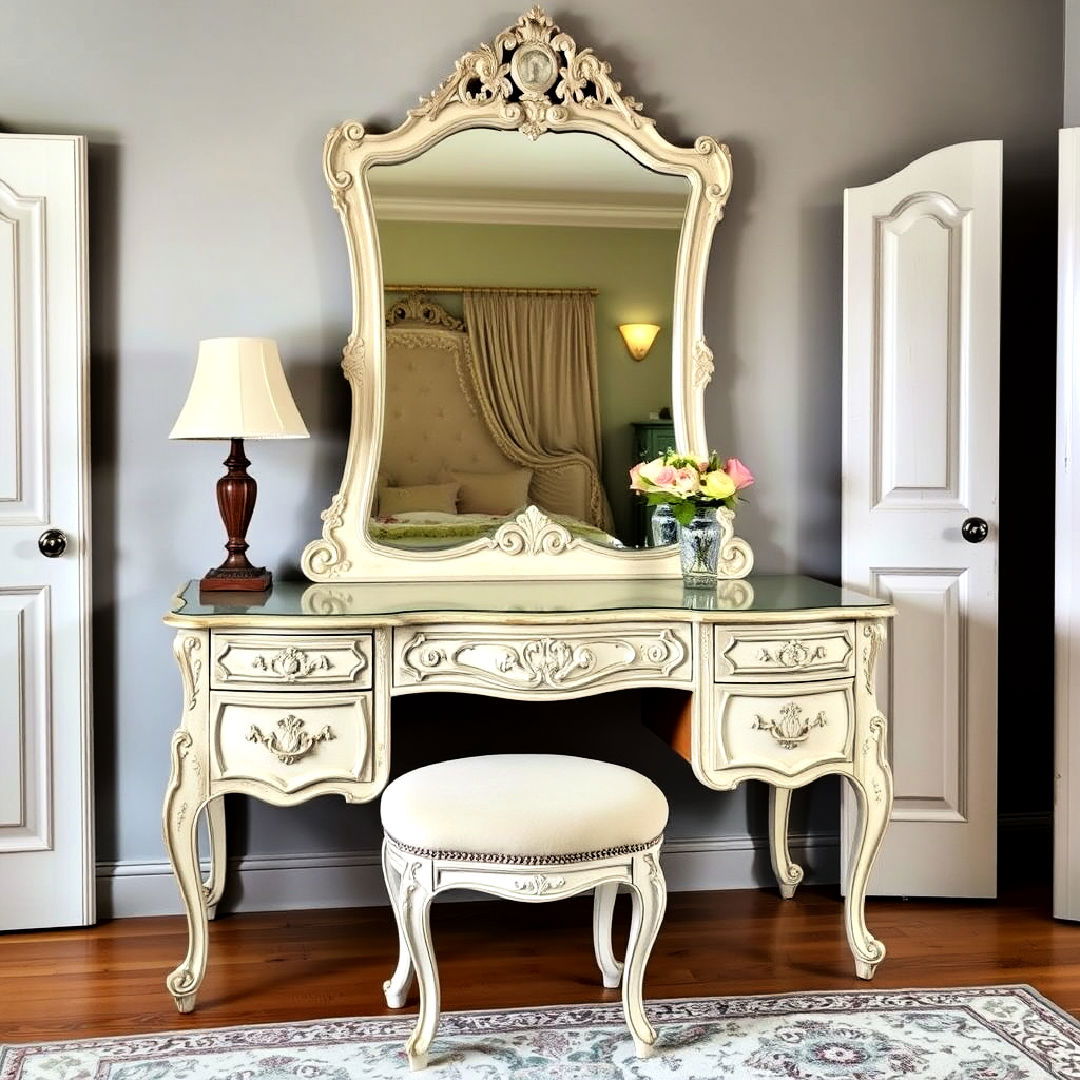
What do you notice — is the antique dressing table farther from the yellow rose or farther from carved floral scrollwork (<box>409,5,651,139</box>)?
the yellow rose

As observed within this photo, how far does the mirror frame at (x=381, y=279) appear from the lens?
2982 mm

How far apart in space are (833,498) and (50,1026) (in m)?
2.23

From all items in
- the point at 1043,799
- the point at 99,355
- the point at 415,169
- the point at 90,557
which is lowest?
the point at 1043,799

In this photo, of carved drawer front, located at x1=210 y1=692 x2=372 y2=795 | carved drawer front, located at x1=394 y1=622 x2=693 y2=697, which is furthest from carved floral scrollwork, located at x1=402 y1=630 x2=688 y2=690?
carved drawer front, located at x1=210 y1=692 x2=372 y2=795

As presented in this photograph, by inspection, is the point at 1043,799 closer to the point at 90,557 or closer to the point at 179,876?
the point at 179,876

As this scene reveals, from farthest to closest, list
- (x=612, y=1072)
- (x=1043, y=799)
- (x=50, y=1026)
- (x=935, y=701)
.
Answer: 1. (x=1043, y=799)
2. (x=935, y=701)
3. (x=50, y=1026)
4. (x=612, y=1072)

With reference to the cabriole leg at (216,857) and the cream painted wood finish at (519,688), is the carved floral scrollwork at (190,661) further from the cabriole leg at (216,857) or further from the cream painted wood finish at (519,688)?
the cabriole leg at (216,857)

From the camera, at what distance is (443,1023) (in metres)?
2.47

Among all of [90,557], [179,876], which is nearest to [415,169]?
[90,557]

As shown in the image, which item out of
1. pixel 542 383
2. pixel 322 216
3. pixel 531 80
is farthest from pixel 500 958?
pixel 531 80

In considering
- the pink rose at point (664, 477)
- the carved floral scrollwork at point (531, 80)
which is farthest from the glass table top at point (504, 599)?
the carved floral scrollwork at point (531, 80)

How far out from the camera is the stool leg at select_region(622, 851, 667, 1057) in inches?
91.3

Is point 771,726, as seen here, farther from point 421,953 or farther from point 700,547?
point 421,953

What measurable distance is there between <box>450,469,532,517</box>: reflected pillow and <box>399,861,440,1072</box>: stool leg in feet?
3.39
